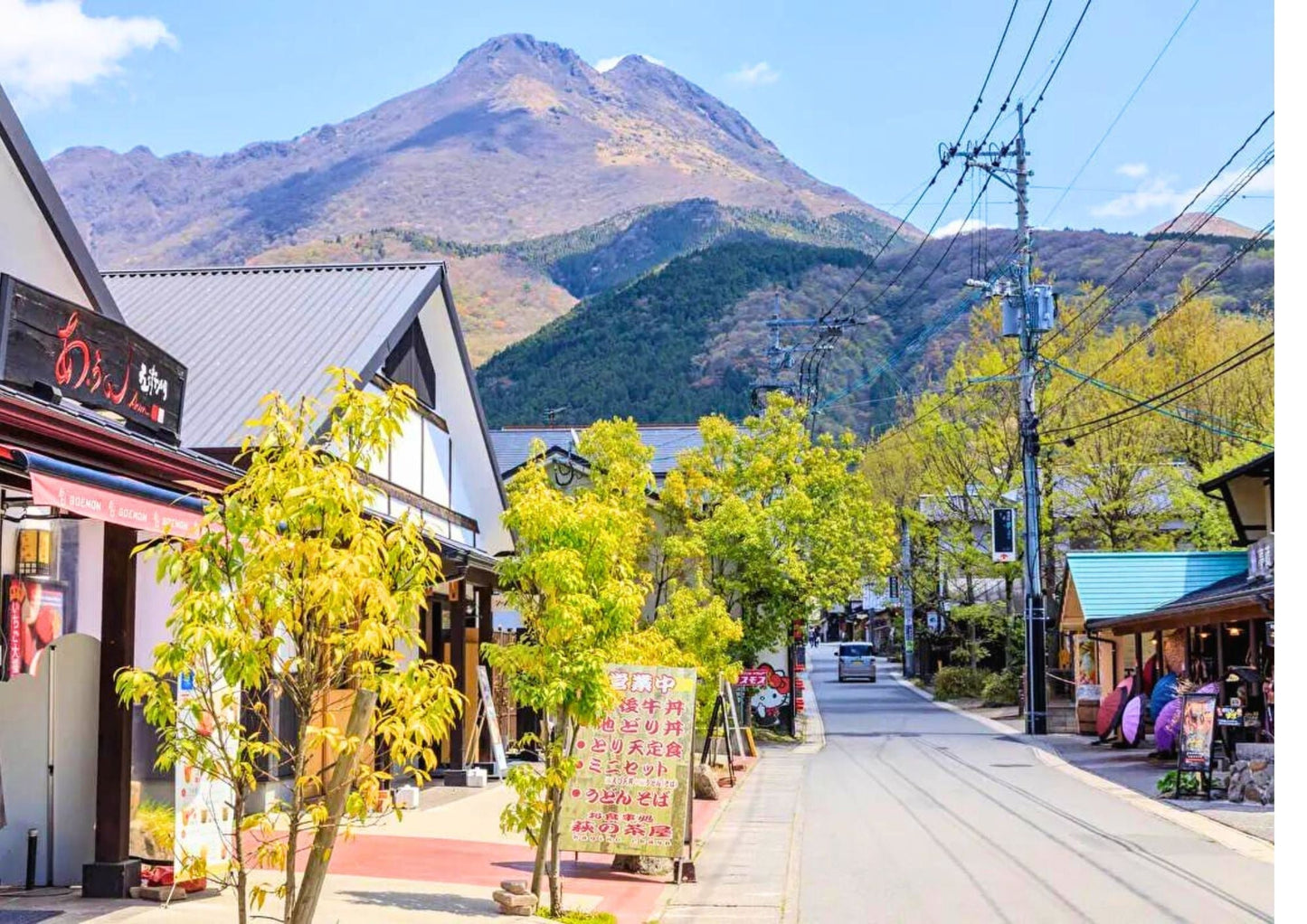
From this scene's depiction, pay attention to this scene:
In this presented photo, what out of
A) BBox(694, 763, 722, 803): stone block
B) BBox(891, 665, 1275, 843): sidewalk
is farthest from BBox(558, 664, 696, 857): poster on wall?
BBox(891, 665, 1275, 843): sidewalk

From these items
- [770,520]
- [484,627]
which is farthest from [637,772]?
[770,520]

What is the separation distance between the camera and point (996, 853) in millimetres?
16484

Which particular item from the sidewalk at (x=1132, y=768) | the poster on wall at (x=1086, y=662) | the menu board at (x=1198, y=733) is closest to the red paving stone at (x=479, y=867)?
the sidewalk at (x=1132, y=768)

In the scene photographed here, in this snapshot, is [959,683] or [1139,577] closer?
[1139,577]

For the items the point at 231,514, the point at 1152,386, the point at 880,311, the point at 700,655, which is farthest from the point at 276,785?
the point at 880,311

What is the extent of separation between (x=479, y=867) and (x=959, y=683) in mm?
43385

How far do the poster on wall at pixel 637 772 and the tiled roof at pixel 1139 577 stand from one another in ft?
77.2

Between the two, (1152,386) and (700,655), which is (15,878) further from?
(1152,386)

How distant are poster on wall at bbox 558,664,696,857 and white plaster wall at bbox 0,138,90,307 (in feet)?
20.9

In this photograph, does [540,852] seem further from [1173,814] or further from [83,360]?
[1173,814]

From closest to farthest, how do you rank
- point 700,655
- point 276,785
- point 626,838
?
point 626,838 → point 276,785 → point 700,655

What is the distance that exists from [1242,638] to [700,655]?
14.4 m

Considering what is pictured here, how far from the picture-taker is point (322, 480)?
6.64 meters

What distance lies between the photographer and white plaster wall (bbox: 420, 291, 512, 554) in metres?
22.6
